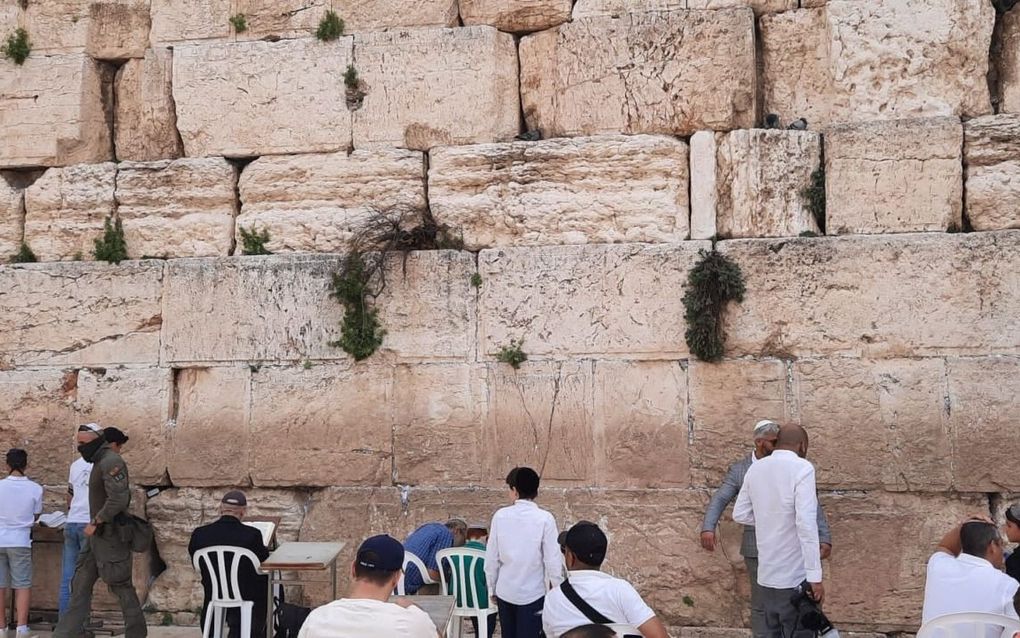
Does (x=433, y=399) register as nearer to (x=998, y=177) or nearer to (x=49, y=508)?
(x=49, y=508)

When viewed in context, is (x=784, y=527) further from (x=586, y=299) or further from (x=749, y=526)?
(x=586, y=299)

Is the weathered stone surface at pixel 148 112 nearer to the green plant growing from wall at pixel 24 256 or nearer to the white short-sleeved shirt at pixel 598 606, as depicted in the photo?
the green plant growing from wall at pixel 24 256

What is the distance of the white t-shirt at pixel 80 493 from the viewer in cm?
729

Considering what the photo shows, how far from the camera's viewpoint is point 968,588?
13.4 ft

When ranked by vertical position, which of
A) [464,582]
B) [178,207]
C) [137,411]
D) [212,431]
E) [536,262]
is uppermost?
[178,207]

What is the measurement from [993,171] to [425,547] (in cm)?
462

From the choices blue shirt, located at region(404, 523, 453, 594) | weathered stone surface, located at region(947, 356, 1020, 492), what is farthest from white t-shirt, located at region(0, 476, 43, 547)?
weathered stone surface, located at region(947, 356, 1020, 492)

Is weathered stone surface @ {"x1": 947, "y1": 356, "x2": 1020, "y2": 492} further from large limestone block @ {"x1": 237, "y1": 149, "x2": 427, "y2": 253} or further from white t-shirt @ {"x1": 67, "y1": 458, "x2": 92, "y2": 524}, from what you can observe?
white t-shirt @ {"x1": 67, "y1": 458, "x2": 92, "y2": 524}

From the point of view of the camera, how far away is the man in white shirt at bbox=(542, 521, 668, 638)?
3.76m

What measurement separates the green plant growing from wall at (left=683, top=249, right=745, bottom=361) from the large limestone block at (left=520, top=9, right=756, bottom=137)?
3.63ft

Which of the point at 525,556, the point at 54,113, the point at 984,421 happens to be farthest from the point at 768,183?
the point at 54,113

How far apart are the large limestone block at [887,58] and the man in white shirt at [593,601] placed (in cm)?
467

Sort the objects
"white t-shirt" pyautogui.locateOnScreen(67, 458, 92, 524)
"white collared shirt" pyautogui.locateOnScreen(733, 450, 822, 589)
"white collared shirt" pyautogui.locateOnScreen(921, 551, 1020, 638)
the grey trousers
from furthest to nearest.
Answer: "white t-shirt" pyautogui.locateOnScreen(67, 458, 92, 524) < the grey trousers < "white collared shirt" pyautogui.locateOnScreen(733, 450, 822, 589) < "white collared shirt" pyautogui.locateOnScreen(921, 551, 1020, 638)

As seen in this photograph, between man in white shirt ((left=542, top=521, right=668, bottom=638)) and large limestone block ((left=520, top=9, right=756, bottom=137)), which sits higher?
large limestone block ((left=520, top=9, right=756, bottom=137))
